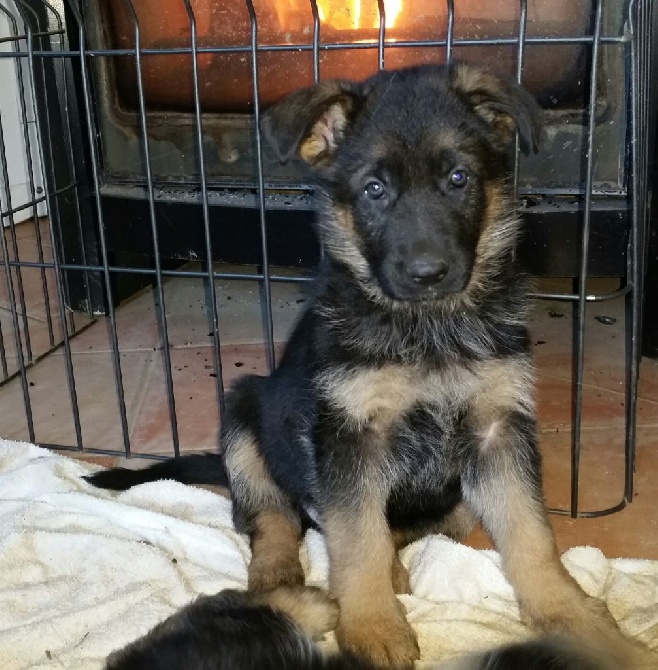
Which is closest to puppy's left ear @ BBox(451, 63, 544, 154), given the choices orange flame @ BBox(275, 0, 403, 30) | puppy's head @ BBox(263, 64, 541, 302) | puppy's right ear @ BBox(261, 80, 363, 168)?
puppy's head @ BBox(263, 64, 541, 302)

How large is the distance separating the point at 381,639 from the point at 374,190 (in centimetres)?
103

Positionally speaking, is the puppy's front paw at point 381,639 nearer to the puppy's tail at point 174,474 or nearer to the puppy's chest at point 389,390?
the puppy's chest at point 389,390

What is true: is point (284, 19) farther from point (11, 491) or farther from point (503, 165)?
point (11, 491)

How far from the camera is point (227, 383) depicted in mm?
3475

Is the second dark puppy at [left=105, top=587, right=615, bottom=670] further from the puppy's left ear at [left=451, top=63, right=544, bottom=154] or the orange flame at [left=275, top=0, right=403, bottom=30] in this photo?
the orange flame at [left=275, top=0, right=403, bottom=30]

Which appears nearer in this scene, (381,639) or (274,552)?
(381,639)

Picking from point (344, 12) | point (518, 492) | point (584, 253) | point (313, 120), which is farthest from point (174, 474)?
point (344, 12)

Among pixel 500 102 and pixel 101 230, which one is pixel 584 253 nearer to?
pixel 500 102

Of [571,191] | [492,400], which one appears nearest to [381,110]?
[492,400]

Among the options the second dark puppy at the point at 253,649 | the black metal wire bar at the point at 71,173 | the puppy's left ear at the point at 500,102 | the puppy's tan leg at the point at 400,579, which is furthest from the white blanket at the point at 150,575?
the black metal wire bar at the point at 71,173

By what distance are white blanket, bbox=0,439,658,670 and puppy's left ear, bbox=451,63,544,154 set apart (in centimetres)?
110

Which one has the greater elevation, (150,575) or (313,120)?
(313,120)

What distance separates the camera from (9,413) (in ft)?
10.6

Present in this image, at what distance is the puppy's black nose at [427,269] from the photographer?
1786 millimetres
